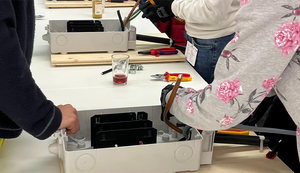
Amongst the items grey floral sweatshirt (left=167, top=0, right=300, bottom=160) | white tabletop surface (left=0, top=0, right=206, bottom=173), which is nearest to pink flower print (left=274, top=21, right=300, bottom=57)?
grey floral sweatshirt (left=167, top=0, right=300, bottom=160)

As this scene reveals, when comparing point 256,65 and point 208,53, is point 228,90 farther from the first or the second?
point 208,53

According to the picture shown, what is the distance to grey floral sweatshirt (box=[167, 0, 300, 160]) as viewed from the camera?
754 millimetres

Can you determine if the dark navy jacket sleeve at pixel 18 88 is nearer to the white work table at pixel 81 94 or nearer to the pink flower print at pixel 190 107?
the white work table at pixel 81 94

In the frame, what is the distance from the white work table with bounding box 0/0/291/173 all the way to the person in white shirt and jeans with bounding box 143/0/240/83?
10 centimetres

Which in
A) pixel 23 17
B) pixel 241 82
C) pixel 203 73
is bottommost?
pixel 203 73

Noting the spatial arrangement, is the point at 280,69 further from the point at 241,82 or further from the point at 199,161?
the point at 199,161

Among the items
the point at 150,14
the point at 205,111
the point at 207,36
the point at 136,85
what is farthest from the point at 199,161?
the point at 150,14

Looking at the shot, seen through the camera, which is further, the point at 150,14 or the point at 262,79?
the point at 150,14

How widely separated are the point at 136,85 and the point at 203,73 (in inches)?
15.7

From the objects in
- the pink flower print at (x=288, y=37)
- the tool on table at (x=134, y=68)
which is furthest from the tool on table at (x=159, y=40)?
the pink flower print at (x=288, y=37)

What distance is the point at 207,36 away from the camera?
166cm

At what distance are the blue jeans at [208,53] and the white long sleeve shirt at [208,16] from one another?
0.03 meters

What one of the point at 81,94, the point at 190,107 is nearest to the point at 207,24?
the point at 81,94

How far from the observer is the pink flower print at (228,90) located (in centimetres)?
82
